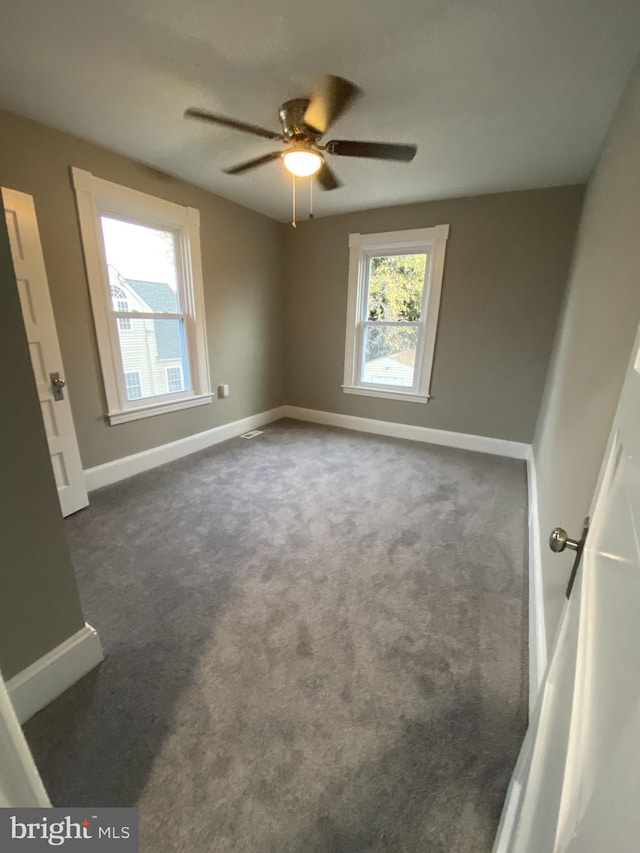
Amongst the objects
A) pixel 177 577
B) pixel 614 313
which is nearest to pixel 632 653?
pixel 614 313

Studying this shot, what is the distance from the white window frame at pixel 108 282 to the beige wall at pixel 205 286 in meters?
0.06

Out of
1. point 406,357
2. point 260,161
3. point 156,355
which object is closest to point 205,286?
point 156,355

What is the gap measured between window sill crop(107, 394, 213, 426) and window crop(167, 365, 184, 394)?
0.41 ft

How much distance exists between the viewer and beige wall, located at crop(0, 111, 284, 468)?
7.22 ft

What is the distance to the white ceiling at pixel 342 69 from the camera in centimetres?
138

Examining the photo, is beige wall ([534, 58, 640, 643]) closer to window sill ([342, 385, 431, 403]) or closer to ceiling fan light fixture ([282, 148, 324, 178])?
ceiling fan light fixture ([282, 148, 324, 178])

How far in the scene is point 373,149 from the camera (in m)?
1.88

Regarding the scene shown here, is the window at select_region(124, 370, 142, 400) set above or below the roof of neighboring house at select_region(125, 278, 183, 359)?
below

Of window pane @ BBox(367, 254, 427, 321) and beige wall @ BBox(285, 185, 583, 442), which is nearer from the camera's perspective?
beige wall @ BBox(285, 185, 583, 442)

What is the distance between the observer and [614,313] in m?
1.19

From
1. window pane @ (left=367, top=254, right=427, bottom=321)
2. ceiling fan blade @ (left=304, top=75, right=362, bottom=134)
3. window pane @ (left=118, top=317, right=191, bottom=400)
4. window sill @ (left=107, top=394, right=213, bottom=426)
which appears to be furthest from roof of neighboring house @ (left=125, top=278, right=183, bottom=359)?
window pane @ (left=367, top=254, right=427, bottom=321)

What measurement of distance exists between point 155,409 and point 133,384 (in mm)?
277

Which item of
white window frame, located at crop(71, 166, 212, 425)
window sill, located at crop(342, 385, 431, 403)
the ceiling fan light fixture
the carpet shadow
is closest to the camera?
the carpet shadow

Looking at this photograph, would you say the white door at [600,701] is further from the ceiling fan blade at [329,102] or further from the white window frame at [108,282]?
the white window frame at [108,282]
